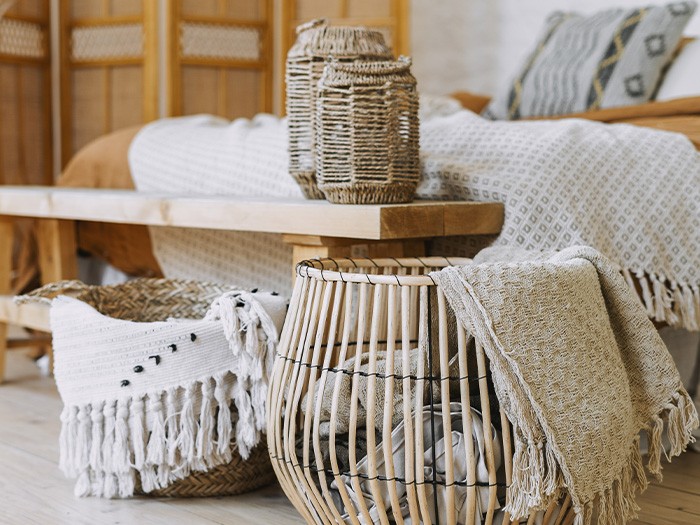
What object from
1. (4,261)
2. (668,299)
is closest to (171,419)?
(668,299)

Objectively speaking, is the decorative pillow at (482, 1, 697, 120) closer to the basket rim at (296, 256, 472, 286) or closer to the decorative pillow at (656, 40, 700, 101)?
the decorative pillow at (656, 40, 700, 101)

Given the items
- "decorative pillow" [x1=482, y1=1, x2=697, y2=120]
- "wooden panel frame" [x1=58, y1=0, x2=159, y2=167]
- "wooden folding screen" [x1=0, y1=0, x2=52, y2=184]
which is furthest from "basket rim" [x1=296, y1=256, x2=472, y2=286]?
"wooden folding screen" [x1=0, y1=0, x2=52, y2=184]

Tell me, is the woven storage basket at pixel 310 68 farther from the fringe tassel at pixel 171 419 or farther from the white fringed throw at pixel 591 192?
the fringe tassel at pixel 171 419

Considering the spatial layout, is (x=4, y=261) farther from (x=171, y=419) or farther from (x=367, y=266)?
(x=367, y=266)

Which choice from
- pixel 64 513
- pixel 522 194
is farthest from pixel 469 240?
pixel 64 513

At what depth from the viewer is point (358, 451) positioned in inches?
50.9

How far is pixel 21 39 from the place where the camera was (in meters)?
4.11

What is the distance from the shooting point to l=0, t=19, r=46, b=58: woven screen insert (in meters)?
4.01

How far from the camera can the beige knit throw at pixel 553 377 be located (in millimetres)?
1097

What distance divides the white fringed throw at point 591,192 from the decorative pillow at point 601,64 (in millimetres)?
854

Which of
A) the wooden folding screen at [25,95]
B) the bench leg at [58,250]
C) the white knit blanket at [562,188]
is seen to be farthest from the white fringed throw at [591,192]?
the wooden folding screen at [25,95]

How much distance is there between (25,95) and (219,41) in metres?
0.88

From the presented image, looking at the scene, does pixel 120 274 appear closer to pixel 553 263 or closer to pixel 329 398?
pixel 329 398

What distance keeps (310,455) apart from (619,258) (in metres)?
0.70
